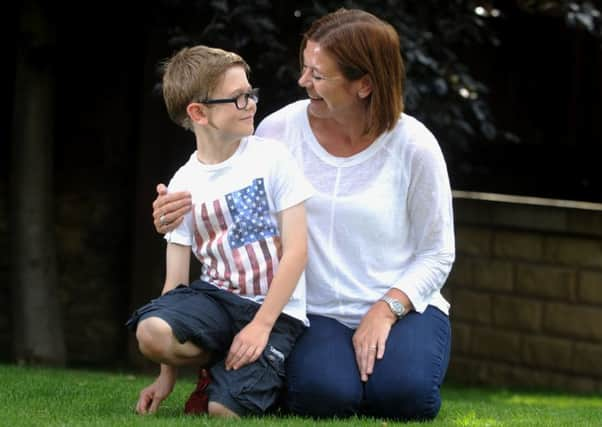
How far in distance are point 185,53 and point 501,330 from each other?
446 centimetres

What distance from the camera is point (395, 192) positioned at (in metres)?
4.48

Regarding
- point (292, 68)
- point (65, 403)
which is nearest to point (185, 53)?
point (65, 403)

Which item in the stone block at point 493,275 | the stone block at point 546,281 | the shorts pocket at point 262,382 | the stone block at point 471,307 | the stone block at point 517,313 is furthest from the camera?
the stone block at point 471,307

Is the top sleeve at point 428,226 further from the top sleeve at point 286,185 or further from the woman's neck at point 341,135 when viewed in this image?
the top sleeve at point 286,185

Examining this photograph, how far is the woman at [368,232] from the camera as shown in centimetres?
432

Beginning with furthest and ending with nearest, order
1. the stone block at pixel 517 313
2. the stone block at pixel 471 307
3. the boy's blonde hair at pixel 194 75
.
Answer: the stone block at pixel 471 307 < the stone block at pixel 517 313 < the boy's blonde hair at pixel 194 75

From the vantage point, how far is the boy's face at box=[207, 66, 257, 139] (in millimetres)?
4215

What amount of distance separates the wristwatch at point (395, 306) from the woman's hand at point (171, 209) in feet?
2.40

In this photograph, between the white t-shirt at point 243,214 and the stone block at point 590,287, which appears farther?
the stone block at point 590,287

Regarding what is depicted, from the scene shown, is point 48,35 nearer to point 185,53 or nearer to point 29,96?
point 29,96

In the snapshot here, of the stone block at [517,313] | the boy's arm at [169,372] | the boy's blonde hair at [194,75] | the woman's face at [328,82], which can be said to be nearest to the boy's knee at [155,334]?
the boy's arm at [169,372]

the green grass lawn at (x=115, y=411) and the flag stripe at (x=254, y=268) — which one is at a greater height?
the flag stripe at (x=254, y=268)

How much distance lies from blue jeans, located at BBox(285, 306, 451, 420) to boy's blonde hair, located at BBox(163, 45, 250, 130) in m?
0.87

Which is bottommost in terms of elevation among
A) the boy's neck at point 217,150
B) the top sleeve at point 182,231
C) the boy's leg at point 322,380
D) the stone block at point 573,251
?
the stone block at point 573,251
